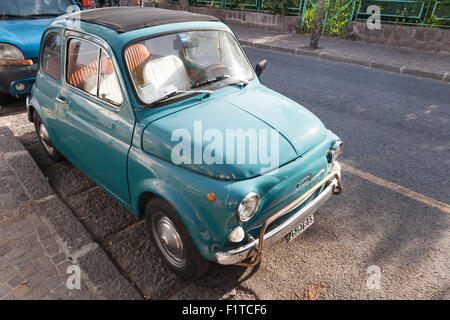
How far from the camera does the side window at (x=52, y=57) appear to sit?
3553 millimetres

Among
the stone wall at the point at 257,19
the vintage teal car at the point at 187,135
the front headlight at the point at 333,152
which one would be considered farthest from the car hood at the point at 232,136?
the stone wall at the point at 257,19

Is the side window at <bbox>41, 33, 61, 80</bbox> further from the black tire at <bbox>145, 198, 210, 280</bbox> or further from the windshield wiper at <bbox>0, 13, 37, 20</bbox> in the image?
the windshield wiper at <bbox>0, 13, 37, 20</bbox>

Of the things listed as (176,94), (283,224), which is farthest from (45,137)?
(283,224)

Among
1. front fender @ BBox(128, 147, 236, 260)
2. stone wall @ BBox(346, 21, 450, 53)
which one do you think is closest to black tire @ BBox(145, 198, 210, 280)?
front fender @ BBox(128, 147, 236, 260)

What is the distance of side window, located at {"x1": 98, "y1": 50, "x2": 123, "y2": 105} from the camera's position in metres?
2.80

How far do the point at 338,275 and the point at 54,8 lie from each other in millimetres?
7409

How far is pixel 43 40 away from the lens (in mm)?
3857

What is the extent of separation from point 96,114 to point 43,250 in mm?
1372

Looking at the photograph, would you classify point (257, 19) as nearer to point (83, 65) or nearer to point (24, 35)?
point (24, 35)

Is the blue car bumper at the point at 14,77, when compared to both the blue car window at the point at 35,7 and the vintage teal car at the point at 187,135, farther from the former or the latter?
the vintage teal car at the point at 187,135

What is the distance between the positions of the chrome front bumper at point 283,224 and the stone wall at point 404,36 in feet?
34.4

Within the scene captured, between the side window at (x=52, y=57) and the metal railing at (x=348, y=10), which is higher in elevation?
the metal railing at (x=348, y=10)

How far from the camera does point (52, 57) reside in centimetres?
371
